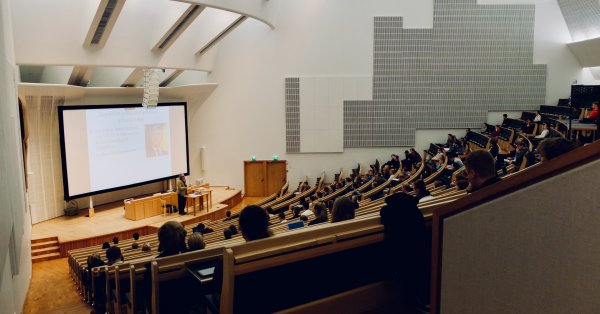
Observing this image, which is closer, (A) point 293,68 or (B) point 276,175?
(A) point 293,68

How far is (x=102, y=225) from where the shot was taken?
9.28 m

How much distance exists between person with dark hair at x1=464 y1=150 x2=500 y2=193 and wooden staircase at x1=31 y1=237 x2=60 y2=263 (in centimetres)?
807

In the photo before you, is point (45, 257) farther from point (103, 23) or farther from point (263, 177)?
point (263, 177)

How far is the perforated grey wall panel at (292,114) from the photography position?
483 inches

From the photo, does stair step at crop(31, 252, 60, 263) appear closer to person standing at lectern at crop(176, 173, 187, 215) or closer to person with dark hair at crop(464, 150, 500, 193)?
person standing at lectern at crop(176, 173, 187, 215)

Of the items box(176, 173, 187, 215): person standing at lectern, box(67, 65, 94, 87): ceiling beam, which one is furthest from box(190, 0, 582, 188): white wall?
box(67, 65, 94, 87): ceiling beam

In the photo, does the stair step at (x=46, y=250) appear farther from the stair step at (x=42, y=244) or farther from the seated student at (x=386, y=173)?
the seated student at (x=386, y=173)

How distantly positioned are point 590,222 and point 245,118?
1140 centimetres

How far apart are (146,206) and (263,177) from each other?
136 inches

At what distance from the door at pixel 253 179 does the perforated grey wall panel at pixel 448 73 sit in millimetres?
2401

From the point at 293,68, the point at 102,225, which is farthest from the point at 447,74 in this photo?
the point at 102,225

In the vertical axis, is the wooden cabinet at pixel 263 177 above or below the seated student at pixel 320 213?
below

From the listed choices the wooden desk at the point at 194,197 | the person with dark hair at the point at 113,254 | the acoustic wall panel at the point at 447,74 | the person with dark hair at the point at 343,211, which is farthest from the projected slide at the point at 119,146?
the person with dark hair at the point at 343,211

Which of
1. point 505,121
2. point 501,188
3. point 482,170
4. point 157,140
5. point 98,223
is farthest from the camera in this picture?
point 505,121
